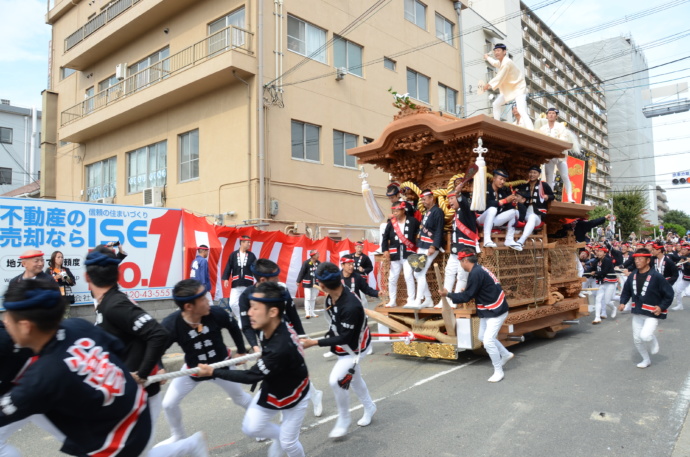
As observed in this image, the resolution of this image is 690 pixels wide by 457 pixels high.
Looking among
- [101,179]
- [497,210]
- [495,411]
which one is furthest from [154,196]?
[495,411]

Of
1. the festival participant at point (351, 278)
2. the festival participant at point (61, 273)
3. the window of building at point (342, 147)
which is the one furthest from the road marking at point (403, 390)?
the window of building at point (342, 147)

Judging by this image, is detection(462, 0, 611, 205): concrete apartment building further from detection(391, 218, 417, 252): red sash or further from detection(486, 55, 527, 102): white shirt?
detection(391, 218, 417, 252): red sash

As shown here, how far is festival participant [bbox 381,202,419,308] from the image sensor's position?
848 centimetres

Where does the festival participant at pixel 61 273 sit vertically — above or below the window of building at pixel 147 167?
below

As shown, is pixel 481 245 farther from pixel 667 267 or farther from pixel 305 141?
pixel 305 141

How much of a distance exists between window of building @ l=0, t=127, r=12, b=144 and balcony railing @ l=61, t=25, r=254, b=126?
21.3m

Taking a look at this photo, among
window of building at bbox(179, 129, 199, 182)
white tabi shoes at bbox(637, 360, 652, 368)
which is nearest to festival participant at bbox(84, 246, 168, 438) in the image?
white tabi shoes at bbox(637, 360, 652, 368)

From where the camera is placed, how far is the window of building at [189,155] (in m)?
18.1

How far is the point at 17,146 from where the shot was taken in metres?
38.8

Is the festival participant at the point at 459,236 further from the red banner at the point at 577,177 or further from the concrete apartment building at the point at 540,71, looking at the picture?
the concrete apartment building at the point at 540,71

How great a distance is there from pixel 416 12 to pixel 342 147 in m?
8.89

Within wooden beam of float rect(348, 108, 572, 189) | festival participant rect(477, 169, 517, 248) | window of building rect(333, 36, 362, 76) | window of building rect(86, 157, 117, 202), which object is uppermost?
window of building rect(333, 36, 362, 76)

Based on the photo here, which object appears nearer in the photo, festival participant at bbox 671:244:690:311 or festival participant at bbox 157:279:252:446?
festival participant at bbox 157:279:252:446

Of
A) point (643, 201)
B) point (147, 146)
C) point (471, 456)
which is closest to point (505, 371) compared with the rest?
point (471, 456)
